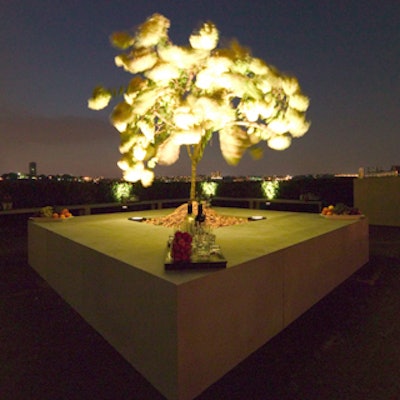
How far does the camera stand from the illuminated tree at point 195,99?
3.39 metres

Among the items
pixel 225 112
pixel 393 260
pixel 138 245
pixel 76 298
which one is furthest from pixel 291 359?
pixel 393 260

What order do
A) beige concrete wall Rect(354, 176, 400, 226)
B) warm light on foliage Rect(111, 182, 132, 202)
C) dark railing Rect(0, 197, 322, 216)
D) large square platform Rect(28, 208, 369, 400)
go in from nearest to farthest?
large square platform Rect(28, 208, 369, 400), beige concrete wall Rect(354, 176, 400, 226), dark railing Rect(0, 197, 322, 216), warm light on foliage Rect(111, 182, 132, 202)

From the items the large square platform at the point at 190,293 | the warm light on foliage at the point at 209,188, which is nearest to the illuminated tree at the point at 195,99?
the large square platform at the point at 190,293

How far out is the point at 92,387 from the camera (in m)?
2.02

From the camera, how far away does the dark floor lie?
197cm

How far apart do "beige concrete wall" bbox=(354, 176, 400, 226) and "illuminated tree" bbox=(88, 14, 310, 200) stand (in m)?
6.63

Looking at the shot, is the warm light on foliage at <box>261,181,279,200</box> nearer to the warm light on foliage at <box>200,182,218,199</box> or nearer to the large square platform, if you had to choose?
the warm light on foliage at <box>200,182,218,199</box>

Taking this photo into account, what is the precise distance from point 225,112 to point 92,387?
8.82ft

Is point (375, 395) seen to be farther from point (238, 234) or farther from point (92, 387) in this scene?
point (238, 234)

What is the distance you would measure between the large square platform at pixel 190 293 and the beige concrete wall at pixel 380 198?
6.61 m

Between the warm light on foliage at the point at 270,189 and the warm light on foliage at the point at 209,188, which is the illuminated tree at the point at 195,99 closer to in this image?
the warm light on foliage at the point at 270,189

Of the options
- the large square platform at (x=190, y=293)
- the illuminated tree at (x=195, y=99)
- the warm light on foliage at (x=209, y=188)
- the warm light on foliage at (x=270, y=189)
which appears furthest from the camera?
the warm light on foliage at (x=209, y=188)

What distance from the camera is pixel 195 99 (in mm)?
3469

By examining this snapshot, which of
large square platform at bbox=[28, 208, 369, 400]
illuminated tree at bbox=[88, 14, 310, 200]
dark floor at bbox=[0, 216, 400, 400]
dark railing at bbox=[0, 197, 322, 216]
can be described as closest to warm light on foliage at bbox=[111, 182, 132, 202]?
dark railing at bbox=[0, 197, 322, 216]
